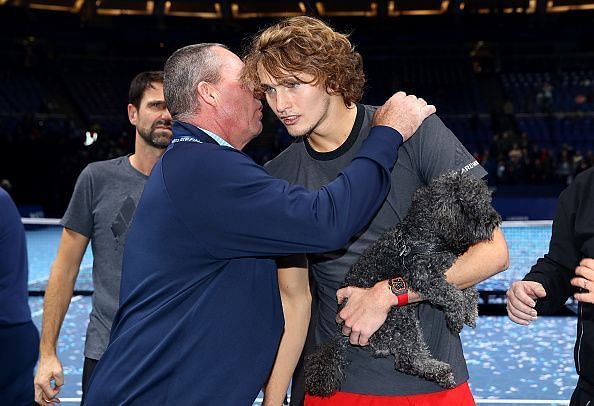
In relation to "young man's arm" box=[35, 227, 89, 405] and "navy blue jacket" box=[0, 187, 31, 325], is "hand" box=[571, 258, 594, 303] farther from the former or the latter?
"navy blue jacket" box=[0, 187, 31, 325]

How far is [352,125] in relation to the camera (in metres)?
2.67

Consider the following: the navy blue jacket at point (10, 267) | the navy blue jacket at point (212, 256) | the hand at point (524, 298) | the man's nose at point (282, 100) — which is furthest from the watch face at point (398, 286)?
the navy blue jacket at point (10, 267)

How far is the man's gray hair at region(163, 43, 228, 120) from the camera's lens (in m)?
2.52

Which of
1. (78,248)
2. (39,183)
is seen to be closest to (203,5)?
(39,183)

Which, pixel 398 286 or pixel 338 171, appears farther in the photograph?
pixel 338 171

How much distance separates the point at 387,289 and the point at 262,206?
482 mm

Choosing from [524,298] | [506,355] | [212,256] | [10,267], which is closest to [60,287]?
[10,267]

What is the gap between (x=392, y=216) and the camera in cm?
260

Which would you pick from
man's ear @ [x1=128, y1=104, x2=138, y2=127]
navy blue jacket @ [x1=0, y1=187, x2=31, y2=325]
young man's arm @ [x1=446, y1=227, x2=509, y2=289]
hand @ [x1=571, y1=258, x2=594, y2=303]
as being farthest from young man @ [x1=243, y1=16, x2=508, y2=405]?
navy blue jacket @ [x1=0, y1=187, x2=31, y2=325]

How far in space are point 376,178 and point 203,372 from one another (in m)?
0.75

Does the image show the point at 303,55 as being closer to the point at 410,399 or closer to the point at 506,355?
the point at 410,399

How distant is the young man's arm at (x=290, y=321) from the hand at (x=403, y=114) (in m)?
0.60

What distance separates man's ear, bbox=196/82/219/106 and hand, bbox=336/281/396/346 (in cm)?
73

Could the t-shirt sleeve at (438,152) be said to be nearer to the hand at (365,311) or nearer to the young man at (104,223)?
the hand at (365,311)
